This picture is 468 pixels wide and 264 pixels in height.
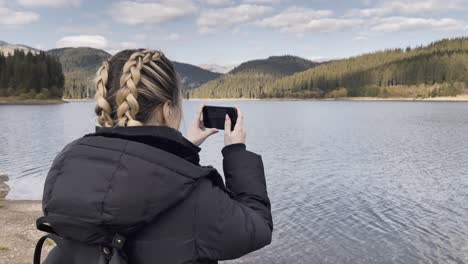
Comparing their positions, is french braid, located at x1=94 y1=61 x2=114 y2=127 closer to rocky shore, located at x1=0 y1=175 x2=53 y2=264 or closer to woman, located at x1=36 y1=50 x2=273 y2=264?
woman, located at x1=36 y1=50 x2=273 y2=264

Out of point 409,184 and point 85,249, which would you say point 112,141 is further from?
point 409,184

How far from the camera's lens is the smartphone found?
8.81ft

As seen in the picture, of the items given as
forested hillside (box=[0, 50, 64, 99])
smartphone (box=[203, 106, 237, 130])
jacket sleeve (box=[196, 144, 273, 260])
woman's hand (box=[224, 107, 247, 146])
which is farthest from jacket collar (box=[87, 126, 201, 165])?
forested hillside (box=[0, 50, 64, 99])

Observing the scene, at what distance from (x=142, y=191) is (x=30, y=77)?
140682 millimetres

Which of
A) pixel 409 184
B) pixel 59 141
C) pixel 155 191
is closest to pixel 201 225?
pixel 155 191

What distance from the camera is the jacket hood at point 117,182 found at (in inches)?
76.0

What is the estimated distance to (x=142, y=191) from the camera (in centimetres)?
194

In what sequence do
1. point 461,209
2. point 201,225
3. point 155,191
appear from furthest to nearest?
point 461,209
point 201,225
point 155,191

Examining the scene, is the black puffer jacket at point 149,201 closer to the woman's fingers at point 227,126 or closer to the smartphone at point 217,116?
the woman's fingers at point 227,126

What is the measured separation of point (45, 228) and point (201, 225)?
0.83m

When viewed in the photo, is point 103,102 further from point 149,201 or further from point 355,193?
point 355,193

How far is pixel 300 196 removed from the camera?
20234 mm

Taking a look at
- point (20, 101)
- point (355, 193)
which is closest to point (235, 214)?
point (355, 193)

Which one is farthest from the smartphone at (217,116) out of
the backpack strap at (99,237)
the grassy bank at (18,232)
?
the grassy bank at (18,232)
